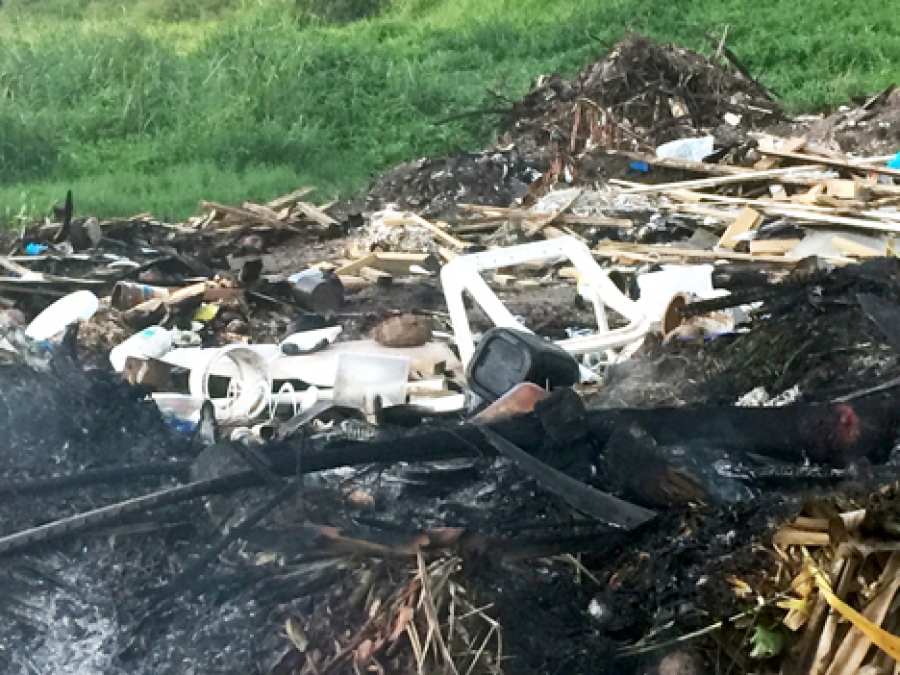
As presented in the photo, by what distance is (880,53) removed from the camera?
15016 millimetres

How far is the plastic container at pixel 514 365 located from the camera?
4.29 m

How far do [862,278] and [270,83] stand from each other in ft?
37.2

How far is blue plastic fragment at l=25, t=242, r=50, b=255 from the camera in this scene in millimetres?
8727

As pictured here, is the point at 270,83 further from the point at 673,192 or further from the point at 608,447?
the point at 608,447

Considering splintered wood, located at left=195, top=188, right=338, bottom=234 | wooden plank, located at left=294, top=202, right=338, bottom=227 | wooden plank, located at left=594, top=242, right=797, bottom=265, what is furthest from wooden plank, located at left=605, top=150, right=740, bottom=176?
splintered wood, located at left=195, top=188, right=338, bottom=234

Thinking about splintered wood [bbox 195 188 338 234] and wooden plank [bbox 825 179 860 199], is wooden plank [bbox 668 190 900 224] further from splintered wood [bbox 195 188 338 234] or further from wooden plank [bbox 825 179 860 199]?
splintered wood [bbox 195 188 338 234]

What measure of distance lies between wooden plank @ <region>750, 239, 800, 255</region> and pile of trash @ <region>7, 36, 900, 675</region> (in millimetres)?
25

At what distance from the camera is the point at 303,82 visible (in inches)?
593

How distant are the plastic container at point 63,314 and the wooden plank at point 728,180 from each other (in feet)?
14.6

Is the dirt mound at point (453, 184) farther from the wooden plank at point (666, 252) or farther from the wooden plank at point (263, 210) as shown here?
the wooden plank at point (666, 252)

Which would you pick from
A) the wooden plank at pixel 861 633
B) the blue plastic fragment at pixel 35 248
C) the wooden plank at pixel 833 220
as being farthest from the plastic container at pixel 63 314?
the wooden plank at pixel 861 633

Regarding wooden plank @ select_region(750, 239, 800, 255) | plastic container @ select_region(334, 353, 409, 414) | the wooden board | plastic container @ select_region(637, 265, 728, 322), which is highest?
plastic container @ select_region(334, 353, 409, 414)

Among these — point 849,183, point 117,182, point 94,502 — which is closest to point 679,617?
point 94,502

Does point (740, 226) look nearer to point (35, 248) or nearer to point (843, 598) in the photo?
point (843, 598)
